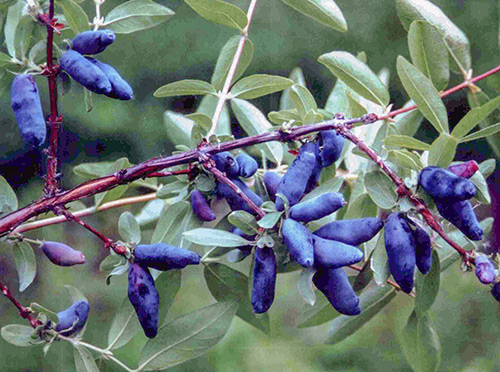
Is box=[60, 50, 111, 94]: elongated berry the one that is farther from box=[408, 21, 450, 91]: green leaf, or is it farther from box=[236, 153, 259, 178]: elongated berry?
box=[408, 21, 450, 91]: green leaf

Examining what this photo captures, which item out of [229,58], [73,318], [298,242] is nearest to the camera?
[298,242]

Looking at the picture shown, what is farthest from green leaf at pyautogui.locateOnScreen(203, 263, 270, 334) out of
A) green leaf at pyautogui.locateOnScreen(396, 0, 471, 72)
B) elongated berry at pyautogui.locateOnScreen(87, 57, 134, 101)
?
green leaf at pyautogui.locateOnScreen(396, 0, 471, 72)

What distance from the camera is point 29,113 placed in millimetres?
503

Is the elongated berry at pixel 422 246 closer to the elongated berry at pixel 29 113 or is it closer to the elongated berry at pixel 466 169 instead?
the elongated berry at pixel 466 169

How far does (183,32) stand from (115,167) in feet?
6.97

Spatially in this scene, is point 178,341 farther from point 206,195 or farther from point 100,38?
point 100,38

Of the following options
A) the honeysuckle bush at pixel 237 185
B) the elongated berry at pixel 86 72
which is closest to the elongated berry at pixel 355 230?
the honeysuckle bush at pixel 237 185

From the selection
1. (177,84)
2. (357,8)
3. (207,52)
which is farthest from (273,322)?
(177,84)

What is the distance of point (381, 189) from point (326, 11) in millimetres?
214

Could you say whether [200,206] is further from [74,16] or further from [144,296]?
[74,16]

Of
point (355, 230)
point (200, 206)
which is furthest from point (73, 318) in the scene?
point (355, 230)

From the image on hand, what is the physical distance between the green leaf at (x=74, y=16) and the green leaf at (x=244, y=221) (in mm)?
226

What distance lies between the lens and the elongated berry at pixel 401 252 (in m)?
0.47

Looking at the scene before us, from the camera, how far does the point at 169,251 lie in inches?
19.6
